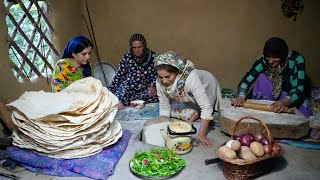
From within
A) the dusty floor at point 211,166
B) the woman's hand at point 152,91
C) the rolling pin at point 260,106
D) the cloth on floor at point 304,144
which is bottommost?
the dusty floor at point 211,166

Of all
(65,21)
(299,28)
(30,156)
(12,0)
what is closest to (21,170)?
(30,156)

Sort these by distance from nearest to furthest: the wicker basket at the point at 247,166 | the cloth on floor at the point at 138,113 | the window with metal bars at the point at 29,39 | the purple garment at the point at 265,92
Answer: the wicker basket at the point at 247,166 < the purple garment at the point at 265,92 < the cloth on floor at the point at 138,113 < the window with metal bars at the point at 29,39

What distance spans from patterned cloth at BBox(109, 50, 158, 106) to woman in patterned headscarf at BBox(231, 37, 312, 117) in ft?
3.41

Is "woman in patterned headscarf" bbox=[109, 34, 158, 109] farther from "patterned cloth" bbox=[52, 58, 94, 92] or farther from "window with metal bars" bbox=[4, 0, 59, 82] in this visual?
"window with metal bars" bbox=[4, 0, 59, 82]

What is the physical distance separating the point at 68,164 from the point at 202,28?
2.49 meters

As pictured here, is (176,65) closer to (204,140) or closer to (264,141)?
(204,140)

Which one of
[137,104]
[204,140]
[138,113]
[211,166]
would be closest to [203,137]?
[204,140]

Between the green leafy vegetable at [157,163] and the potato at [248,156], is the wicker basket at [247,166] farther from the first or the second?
the green leafy vegetable at [157,163]

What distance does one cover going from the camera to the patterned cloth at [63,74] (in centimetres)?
250

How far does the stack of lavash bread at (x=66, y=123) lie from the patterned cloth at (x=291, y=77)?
1.33 meters

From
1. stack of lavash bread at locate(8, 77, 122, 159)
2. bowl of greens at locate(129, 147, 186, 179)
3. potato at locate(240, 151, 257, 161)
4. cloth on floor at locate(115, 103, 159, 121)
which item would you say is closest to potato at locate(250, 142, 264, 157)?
potato at locate(240, 151, 257, 161)

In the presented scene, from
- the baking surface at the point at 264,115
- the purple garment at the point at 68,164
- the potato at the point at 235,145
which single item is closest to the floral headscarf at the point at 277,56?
the baking surface at the point at 264,115

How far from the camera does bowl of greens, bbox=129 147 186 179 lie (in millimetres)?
1780

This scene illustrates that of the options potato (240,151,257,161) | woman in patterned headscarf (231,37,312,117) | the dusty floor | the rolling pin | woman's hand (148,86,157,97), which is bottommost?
the dusty floor
